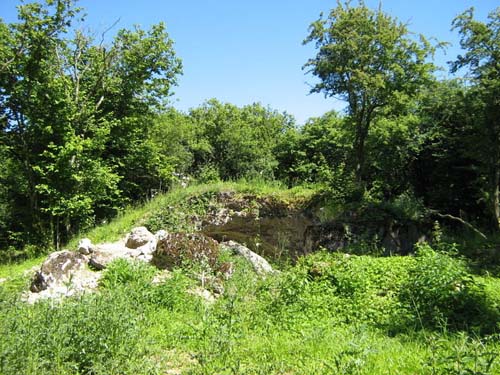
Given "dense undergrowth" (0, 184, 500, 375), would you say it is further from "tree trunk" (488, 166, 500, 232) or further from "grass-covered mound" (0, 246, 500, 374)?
"tree trunk" (488, 166, 500, 232)

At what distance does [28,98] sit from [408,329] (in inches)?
533

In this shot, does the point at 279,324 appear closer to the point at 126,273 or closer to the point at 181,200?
the point at 126,273

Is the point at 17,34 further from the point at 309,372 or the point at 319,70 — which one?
the point at 309,372

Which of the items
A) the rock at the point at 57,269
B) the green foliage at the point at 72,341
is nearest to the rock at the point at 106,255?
the rock at the point at 57,269

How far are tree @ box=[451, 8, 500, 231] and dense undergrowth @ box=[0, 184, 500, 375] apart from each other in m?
4.63

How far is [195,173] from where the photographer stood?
19.4 m

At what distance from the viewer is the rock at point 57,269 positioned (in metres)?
7.60

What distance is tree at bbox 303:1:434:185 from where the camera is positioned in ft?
40.3

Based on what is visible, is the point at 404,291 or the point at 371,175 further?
the point at 371,175

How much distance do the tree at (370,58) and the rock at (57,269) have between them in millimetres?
9259

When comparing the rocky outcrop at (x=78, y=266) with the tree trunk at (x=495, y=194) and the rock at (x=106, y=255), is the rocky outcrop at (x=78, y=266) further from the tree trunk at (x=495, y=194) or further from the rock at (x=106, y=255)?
the tree trunk at (x=495, y=194)

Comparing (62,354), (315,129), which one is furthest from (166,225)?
(315,129)

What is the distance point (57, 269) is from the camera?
7.83 m

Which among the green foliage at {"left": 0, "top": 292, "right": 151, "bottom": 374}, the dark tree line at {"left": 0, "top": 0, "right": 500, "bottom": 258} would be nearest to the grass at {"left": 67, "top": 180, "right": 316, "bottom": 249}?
the dark tree line at {"left": 0, "top": 0, "right": 500, "bottom": 258}
